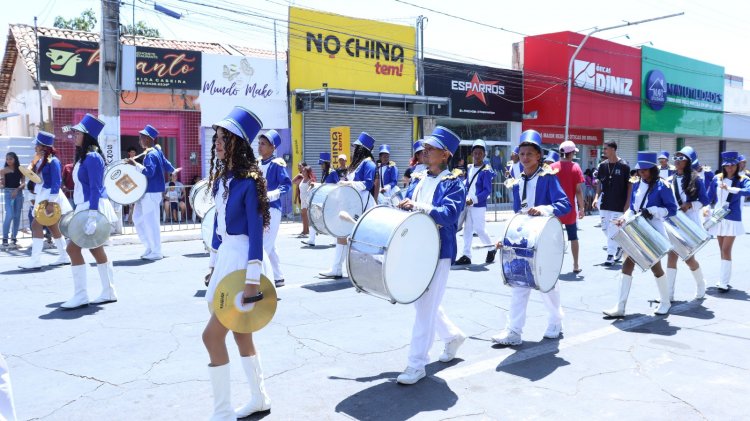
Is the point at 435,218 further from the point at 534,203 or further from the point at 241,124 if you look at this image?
the point at 534,203

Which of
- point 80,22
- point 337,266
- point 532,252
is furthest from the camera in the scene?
point 80,22

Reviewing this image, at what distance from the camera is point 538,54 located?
28.2 metres

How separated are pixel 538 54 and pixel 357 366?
989 inches

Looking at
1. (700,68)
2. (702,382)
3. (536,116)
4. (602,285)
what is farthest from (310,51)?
(700,68)

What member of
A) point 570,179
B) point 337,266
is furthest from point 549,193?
point 570,179

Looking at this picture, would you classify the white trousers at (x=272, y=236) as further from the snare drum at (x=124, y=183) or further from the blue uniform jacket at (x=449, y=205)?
the blue uniform jacket at (x=449, y=205)

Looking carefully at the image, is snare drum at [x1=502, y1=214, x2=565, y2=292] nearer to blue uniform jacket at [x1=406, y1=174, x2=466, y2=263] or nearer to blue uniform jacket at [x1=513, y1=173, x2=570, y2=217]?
blue uniform jacket at [x1=513, y1=173, x2=570, y2=217]

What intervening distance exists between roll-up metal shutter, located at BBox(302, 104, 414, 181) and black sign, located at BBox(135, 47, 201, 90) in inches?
144

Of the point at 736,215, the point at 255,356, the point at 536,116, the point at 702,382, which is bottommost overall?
the point at 702,382

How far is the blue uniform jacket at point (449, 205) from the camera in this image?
16.3 ft

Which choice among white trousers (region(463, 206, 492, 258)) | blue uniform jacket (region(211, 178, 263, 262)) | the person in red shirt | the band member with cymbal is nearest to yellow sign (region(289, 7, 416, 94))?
white trousers (region(463, 206, 492, 258))

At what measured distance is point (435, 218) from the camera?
4898 mm

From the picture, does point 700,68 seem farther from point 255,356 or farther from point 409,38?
point 255,356

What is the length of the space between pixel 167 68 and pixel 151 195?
326 inches
